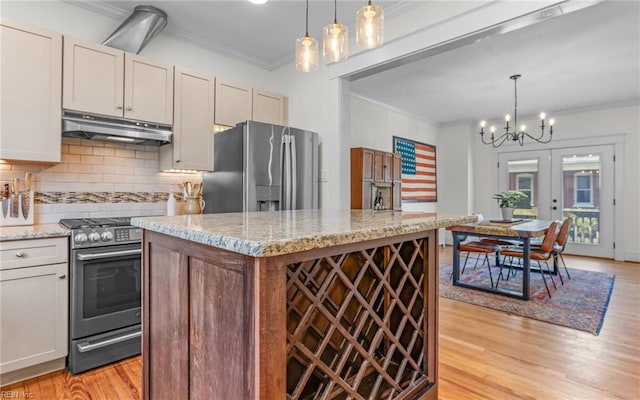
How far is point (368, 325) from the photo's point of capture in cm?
149

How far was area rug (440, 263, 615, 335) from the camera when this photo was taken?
3.08 meters

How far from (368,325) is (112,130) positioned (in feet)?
7.59

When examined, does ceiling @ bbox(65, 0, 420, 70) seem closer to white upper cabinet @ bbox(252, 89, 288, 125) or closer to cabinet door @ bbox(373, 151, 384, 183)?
white upper cabinet @ bbox(252, 89, 288, 125)

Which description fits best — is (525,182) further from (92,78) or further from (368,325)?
(92,78)

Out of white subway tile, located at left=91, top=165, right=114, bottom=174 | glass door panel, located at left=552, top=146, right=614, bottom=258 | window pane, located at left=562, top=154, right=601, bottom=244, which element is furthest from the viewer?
window pane, located at left=562, top=154, right=601, bottom=244

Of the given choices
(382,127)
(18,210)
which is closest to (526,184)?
(382,127)

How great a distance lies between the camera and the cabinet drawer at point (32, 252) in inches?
77.5

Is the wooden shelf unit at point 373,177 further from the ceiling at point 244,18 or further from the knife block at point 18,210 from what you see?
the knife block at point 18,210

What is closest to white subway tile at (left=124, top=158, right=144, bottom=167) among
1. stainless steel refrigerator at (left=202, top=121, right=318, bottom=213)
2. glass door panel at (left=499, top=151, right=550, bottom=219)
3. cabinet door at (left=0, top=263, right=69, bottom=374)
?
stainless steel refrigerator at (left=202, top=121, right=318, bottom=213)

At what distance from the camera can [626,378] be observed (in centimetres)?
208

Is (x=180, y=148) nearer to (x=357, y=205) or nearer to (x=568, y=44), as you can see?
(x=357, y=205)

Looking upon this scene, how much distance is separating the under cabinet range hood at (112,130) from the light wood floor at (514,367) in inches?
Answer: 64.0

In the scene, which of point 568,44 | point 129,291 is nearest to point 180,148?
point 129,291

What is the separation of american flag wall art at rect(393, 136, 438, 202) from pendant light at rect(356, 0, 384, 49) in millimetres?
4425
